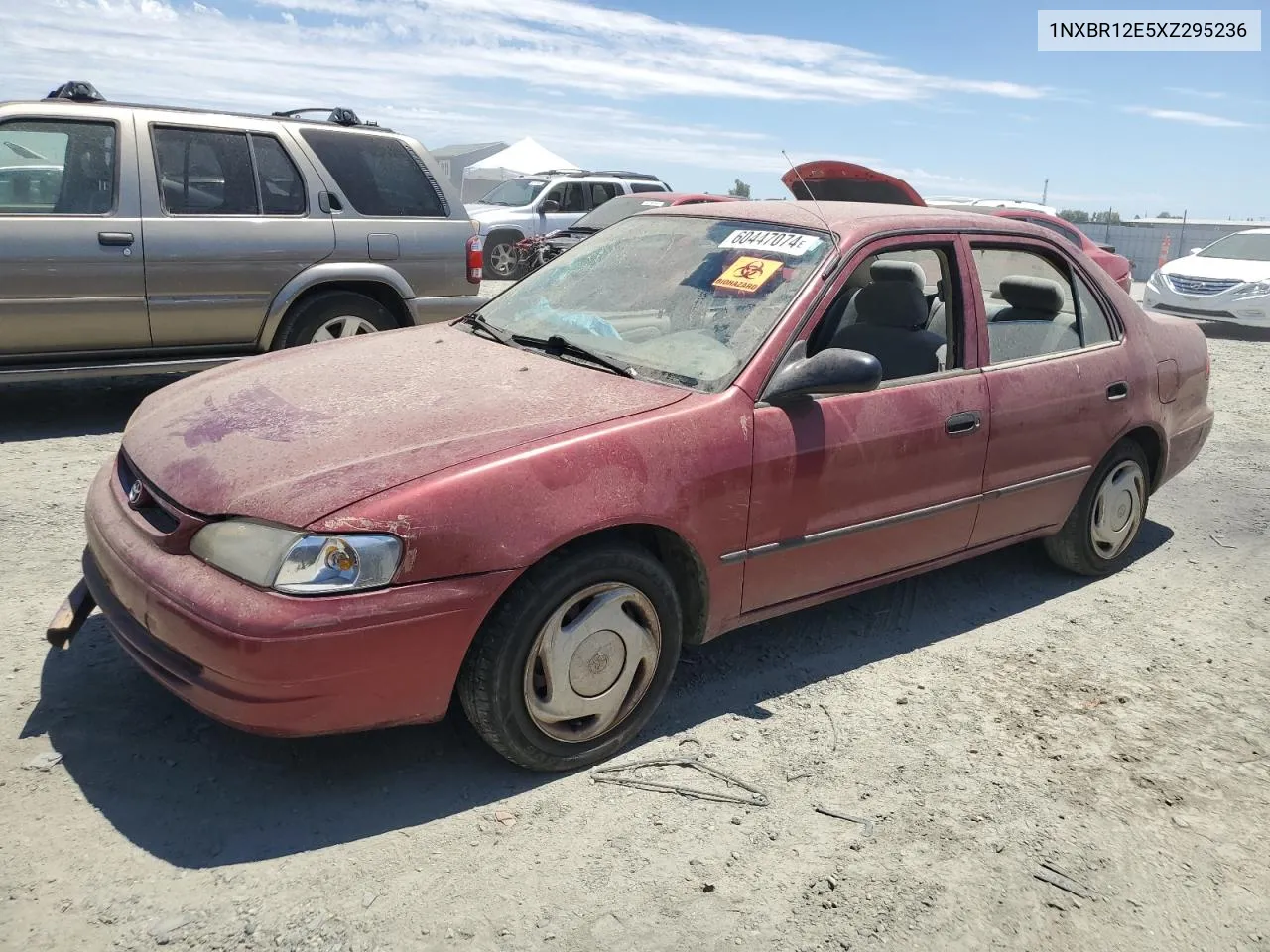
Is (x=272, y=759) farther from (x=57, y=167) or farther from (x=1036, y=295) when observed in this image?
(x=57, y=167)

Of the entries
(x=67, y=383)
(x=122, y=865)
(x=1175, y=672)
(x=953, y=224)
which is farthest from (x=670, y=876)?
(x=67, y=383)

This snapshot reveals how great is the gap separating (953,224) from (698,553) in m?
1.89

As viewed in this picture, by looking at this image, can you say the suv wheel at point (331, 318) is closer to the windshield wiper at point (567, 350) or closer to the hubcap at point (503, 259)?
the windshield wiper at point (567, 350)

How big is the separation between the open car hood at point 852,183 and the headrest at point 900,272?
1.87 meters

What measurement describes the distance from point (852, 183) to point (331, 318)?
342cm

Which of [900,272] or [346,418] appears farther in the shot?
[900,272]

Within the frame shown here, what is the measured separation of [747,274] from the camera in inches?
142

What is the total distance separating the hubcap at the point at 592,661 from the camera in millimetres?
2885

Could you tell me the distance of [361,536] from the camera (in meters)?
2.54

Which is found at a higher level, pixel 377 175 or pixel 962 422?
pixel 377 175

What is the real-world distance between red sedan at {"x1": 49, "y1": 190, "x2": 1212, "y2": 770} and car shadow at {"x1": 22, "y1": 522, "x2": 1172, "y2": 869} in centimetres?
27

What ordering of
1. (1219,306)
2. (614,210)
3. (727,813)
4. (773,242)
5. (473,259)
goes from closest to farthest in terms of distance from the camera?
(727,813), (773,242), (473,259), (1219,306), (614,210)

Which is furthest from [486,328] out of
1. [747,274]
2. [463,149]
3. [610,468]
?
[463,149]

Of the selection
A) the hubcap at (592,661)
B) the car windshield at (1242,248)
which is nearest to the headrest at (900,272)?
the hubcap at (592,661)
